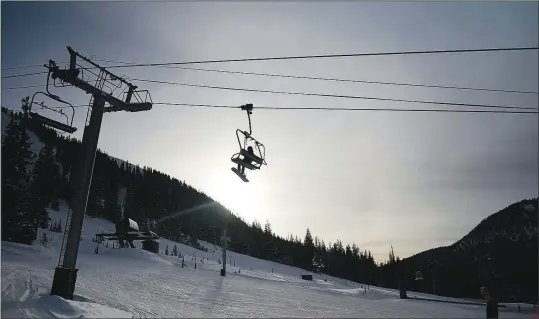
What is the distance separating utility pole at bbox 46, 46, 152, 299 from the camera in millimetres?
13367

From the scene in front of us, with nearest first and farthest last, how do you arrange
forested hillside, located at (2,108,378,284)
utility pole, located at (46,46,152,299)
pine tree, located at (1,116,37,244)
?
1. utility pole, located at (46,46,152,299)
2. pine tree, located at (1,116,37,244)
3. forested hillside, located at (2,108,378,284)

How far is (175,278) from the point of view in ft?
75.6

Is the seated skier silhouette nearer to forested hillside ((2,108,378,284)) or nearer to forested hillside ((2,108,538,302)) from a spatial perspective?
forested hillside ((2,108,538,302))

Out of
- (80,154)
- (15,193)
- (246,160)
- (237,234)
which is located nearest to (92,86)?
(80,154)

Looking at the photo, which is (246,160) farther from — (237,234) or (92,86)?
(237,234)

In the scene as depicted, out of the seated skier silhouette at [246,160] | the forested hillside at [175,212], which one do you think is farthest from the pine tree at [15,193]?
the forested hillside at [175,212]

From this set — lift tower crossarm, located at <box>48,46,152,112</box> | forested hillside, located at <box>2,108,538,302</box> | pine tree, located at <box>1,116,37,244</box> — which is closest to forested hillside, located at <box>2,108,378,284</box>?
forested hillside, located at <box>2,108,538,302</box>

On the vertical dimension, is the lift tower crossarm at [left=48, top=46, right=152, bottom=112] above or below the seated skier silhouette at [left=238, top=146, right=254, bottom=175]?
above

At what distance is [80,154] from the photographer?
14664 millimetres

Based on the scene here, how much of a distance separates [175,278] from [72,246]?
10119mm

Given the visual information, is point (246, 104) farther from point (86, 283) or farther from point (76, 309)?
point (86, 283)

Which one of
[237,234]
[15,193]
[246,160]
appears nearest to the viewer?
[246,160]

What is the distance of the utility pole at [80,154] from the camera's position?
13.4 metres

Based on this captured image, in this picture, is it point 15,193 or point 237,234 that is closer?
point 15,193
